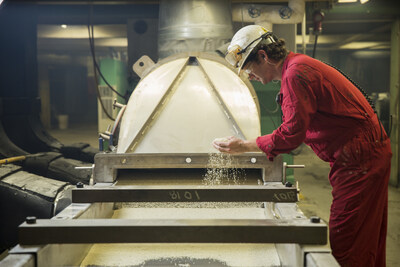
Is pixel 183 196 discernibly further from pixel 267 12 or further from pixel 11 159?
pixel 267 12

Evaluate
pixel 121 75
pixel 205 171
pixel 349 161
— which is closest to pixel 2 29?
pixel 121 75

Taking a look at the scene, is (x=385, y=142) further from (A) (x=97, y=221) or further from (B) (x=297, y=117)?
(A) (x=97, y=221)

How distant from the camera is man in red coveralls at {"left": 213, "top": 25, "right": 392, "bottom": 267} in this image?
1818 mm

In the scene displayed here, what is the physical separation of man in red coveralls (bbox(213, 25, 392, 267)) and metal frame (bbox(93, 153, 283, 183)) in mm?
441

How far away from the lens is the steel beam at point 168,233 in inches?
59.2

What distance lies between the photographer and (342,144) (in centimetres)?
187

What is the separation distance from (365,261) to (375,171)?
43 centimetres

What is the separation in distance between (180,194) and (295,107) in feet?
2.28

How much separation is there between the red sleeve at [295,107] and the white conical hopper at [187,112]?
2.50 ft

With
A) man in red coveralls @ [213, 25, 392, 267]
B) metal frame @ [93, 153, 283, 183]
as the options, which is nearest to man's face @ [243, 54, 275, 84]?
man in red coveralls @ [213, 25, 392, 267]

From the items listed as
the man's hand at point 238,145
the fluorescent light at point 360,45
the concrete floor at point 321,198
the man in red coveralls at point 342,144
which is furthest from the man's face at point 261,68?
the fluorescent light at point 360,45

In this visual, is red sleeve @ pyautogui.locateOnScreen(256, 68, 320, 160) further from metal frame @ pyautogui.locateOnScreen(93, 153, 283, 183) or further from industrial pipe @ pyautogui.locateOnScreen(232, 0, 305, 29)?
industrial pipe @ pyautogui.locateOnScreen(232, 0, 305, 29)

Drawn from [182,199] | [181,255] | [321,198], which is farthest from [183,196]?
[321,198]

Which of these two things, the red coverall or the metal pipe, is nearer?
the red coverall
